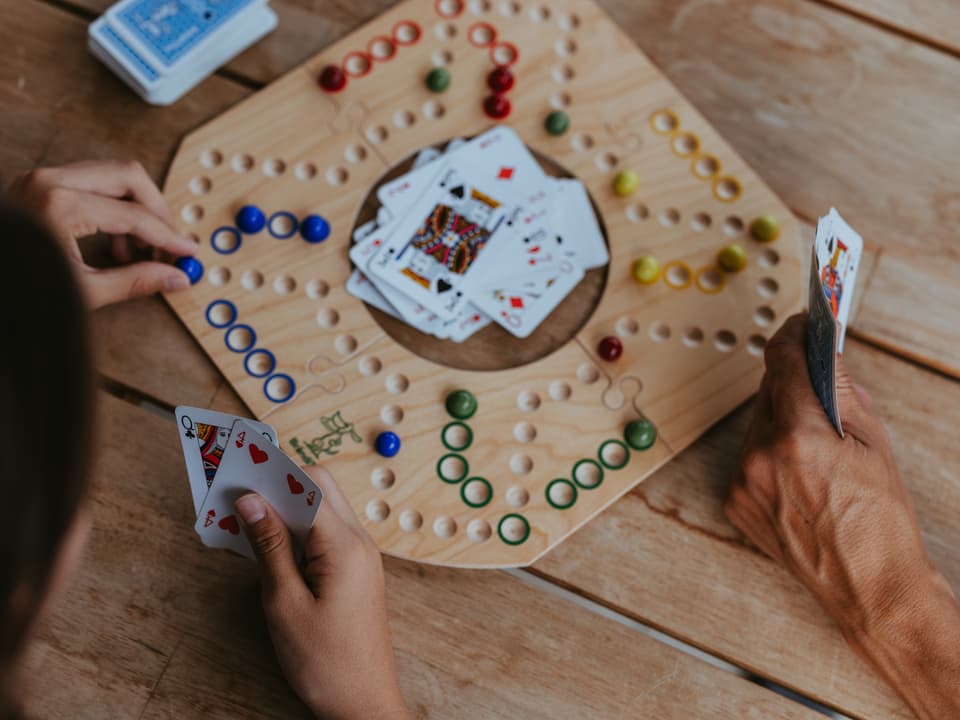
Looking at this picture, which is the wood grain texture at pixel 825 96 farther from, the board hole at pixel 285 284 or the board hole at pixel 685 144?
the board hole at pixel 285 284

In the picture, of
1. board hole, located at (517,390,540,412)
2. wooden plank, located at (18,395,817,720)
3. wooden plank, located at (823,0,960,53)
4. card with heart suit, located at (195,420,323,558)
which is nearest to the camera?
card with heart suit, located at (195,420,323,558)

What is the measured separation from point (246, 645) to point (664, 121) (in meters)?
0.83

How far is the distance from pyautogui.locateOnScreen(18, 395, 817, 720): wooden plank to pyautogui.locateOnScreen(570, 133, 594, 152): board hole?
0.56 m

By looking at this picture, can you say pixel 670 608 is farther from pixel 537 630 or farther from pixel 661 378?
pixel 661 378

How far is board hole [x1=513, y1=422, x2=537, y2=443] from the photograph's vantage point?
3.44 ft

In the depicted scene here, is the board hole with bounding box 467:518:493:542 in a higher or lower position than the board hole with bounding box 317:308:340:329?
lower

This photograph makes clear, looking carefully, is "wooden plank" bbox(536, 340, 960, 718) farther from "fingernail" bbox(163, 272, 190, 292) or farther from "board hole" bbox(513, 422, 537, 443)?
"fingernail" bbox(163, 272, 190, 292)

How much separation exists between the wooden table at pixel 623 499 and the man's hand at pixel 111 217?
0.05 metres

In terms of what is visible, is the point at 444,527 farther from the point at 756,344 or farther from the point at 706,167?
the point at 706,167

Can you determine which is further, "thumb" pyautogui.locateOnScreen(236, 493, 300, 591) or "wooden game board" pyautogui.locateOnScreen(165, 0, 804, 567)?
"wooden game board" pyautogui.locateOnScreen(165, 0, 804, 567)

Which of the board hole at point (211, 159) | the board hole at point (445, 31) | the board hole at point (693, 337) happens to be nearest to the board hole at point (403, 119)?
the board hole at point (445, 31)

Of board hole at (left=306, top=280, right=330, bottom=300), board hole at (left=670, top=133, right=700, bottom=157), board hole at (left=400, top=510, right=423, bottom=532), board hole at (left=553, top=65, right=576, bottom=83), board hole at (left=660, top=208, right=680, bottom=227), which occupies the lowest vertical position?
board hole at (left=400, top=510, right=423, bottom=532)

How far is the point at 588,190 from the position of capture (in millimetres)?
1138

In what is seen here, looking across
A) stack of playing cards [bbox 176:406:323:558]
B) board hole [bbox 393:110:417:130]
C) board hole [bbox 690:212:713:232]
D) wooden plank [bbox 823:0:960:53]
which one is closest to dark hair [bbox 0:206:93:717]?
stack of playing cards [bbox 176:406:323:558]
